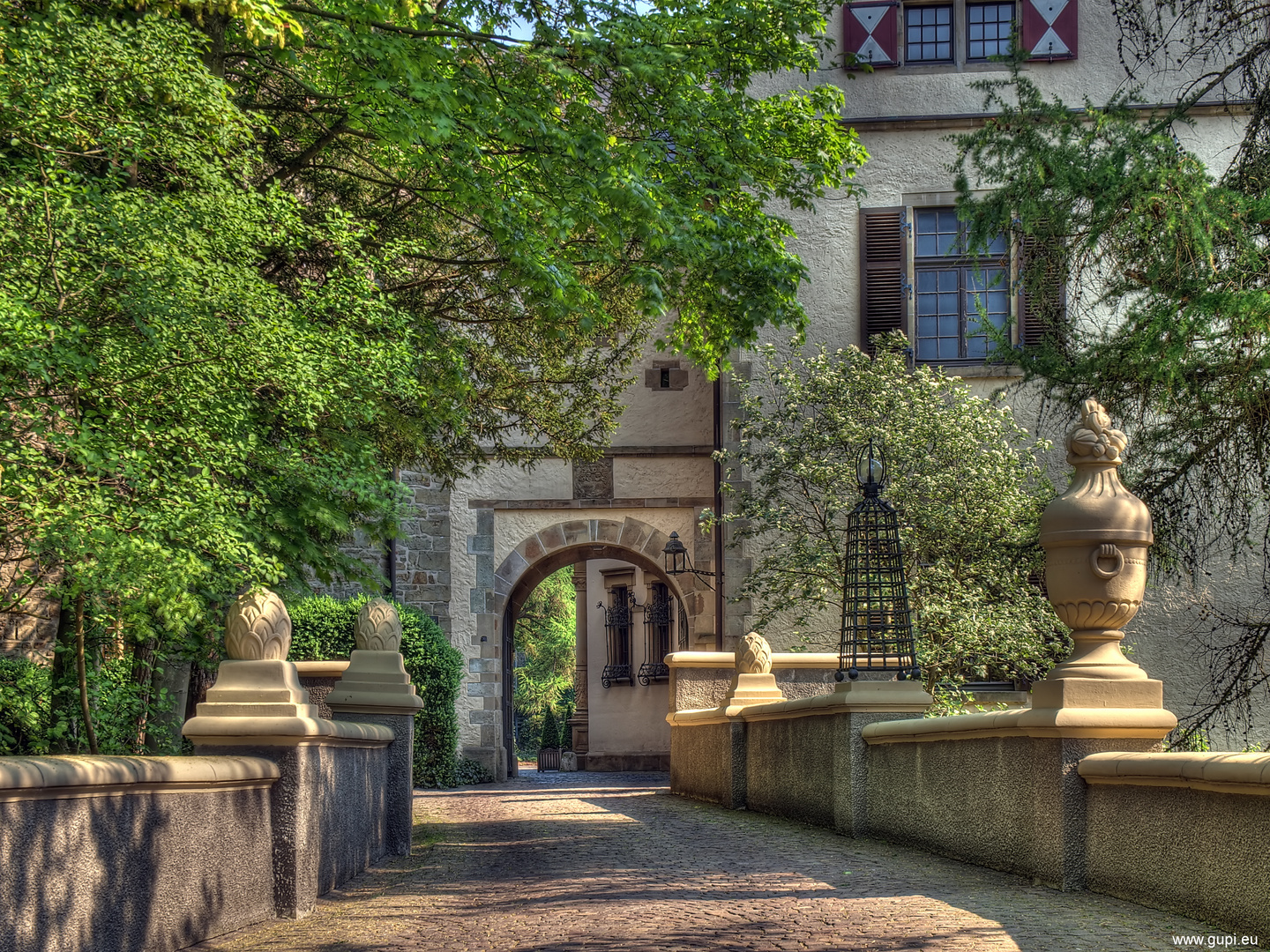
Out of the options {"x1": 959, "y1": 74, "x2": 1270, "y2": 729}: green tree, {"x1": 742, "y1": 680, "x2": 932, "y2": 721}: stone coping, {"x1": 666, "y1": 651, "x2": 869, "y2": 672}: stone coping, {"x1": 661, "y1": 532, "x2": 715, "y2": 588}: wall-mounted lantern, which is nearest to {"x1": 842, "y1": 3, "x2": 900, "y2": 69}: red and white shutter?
{"x1": 661, "y1": 532, "x2": 715, "y2": 588}: wall-mounted lantern

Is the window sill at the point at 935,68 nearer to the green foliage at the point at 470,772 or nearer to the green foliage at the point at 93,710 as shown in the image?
the green foliage at the point at 470,772

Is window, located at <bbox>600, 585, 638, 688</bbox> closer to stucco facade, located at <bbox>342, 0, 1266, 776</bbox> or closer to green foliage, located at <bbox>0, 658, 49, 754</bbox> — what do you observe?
stucco facade, located at <bbox>342, 0, 1266, 776</bbox>

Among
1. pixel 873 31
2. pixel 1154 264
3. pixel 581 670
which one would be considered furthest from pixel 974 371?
pixel 581 670

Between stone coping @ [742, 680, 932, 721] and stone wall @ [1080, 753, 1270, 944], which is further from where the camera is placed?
stone coping @ [742, 680, 932, 721]

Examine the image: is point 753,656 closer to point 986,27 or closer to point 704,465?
point 704,465

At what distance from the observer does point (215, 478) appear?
7566mm

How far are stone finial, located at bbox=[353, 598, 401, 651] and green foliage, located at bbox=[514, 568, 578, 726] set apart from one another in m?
35.3

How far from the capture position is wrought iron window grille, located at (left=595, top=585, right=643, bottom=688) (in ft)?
99.2

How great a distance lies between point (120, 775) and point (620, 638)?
26.3 meters

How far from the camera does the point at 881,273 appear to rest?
18484mm

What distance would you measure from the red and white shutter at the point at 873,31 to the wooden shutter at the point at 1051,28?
1.80 m

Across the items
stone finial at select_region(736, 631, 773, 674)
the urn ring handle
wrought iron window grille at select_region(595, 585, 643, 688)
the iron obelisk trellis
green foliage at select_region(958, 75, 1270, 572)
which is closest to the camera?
the urn ring handle

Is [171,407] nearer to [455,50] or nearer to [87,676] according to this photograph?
[87,676]

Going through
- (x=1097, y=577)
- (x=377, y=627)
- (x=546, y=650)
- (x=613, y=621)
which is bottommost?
(x=546, y=650)
